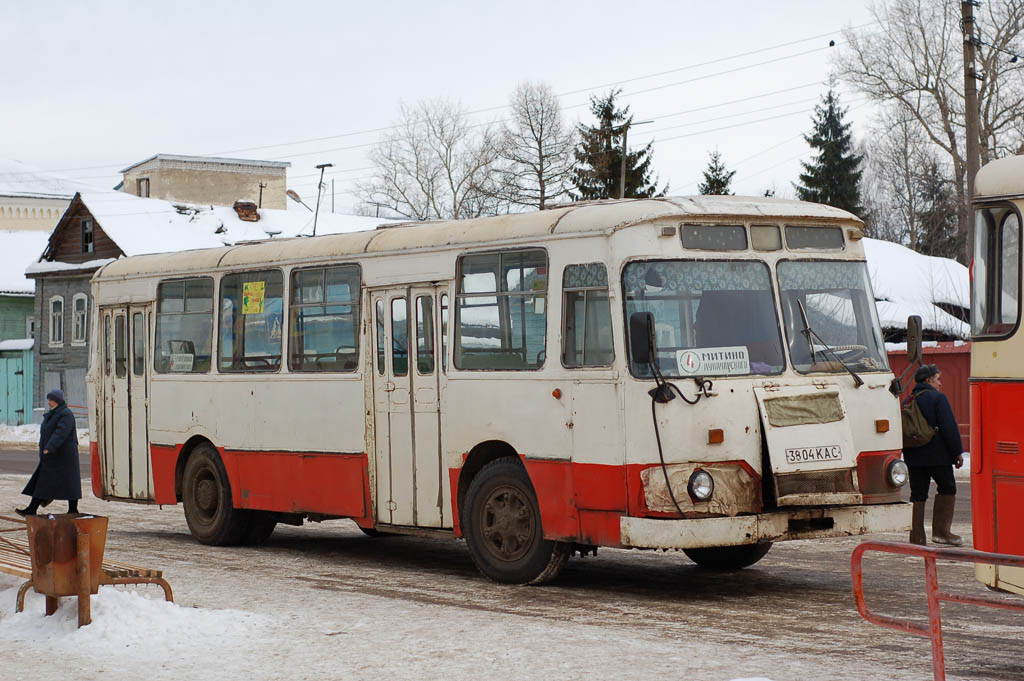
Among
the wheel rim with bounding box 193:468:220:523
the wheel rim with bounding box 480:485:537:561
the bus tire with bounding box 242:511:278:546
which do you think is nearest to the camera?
the wheel rim with bounding box 480:485:537:561

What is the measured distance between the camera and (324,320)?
14.4m

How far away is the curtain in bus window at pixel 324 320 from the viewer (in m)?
14.0

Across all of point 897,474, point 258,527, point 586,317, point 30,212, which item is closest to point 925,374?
point 897,474

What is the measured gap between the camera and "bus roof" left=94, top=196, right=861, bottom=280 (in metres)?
11.4

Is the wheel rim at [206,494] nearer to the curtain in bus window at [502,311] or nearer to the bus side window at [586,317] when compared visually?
the curtain in bus window at [502,311]

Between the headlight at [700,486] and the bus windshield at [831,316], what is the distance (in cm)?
123

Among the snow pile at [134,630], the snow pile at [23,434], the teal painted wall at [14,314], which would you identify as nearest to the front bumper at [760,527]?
the snow pile at [134,630]

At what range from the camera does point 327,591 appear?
11961 millimetres

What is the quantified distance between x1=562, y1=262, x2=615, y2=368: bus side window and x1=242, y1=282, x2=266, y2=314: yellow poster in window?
470cm

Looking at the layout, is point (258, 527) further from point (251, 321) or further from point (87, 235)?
point (87, 235)

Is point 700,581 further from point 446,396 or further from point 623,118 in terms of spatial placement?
point 623,118

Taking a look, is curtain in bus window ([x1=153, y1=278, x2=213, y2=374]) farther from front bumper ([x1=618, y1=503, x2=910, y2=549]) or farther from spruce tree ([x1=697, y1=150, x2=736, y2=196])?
spruce tree ([x1=697, y1=150, x2=736, y2=196])

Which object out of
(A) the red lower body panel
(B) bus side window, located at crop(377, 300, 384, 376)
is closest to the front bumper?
(A) the red lower body panel

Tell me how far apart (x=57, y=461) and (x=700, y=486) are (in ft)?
31.3
